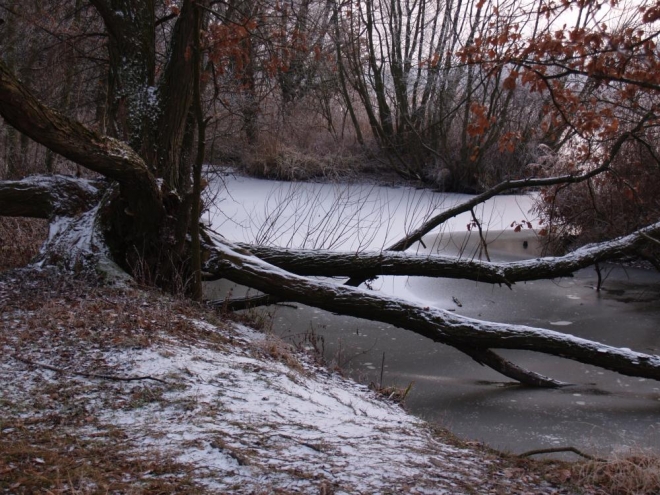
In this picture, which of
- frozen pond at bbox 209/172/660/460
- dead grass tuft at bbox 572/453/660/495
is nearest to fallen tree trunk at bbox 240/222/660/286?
frozen pond at bbox 209/172/660/460

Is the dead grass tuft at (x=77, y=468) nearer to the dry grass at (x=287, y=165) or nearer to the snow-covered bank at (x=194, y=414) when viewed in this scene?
the snow-covered bank at (x=194, y=414)

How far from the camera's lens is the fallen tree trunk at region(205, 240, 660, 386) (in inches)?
236

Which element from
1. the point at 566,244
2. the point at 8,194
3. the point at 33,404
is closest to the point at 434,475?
the point at 33,404

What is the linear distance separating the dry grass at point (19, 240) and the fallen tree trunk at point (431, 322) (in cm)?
215

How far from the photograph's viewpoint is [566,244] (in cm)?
1219

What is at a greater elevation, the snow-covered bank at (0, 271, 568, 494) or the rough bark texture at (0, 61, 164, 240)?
the rough bark texture at (0, 61, 164, 240)

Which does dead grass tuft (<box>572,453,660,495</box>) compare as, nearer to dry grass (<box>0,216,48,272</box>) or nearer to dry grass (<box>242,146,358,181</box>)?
dry grass (<box>0,216,48,272</box>)

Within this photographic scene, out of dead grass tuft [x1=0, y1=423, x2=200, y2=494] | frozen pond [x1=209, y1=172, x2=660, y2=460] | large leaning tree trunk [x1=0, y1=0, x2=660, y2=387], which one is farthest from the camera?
large leaning tree trunk [x1=0, y1=0, x2=660, y2=387]

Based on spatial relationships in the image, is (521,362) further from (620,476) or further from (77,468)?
(77,468)

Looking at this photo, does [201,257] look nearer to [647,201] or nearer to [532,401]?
[532,401]

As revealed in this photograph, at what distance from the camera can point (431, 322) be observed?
248 inches

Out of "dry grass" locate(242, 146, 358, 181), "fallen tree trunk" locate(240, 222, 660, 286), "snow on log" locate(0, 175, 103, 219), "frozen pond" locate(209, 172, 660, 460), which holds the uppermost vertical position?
"dry grass" locate(242, 146, 358, 181)

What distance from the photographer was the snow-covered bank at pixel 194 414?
2.82 metres

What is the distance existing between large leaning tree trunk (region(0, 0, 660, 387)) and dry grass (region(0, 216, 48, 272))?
0.77m
